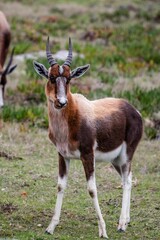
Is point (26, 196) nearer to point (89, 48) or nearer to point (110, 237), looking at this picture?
point (110, 237)

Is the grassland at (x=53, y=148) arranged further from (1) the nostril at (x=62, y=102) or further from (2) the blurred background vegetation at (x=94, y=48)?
(1) the nostril at (x=62, y=102)

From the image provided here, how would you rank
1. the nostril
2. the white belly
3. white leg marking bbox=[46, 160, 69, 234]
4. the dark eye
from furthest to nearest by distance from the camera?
white leg marking bbox=[46, 160, 69, 234] → the white belly → the dark eye → the nostril

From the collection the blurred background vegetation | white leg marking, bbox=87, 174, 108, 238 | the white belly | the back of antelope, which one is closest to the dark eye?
the back of antelope

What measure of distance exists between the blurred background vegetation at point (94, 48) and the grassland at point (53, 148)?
28 mm

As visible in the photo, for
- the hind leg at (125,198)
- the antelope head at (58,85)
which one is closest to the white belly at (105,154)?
the hind leg at (125,198)

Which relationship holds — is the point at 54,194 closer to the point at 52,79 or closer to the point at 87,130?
the point at 87,130

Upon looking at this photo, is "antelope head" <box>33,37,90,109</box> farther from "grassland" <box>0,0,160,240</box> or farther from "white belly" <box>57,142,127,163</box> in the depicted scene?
"grassland" <box>0,0,160,240</box>

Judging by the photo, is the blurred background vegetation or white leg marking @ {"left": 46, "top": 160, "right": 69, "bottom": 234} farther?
the blurred background vegetation

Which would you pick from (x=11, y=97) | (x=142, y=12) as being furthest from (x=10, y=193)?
(x=142, y=12)

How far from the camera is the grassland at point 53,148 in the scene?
330 inches

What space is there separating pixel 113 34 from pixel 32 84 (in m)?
8.19

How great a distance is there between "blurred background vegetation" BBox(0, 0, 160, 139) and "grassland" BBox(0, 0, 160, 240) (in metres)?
0.03

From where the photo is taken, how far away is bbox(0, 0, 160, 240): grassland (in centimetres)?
838

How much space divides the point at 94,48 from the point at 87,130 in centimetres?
1261
